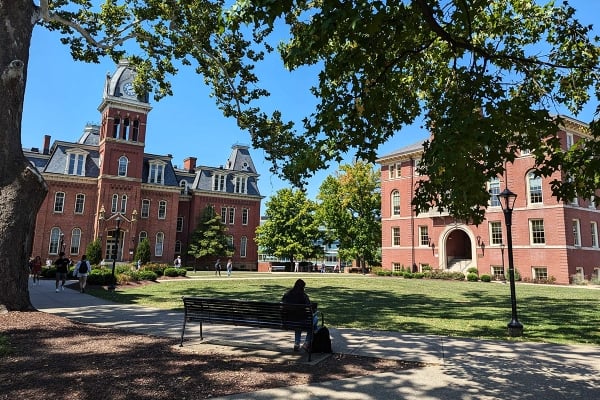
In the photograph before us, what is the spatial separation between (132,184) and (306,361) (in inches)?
1703

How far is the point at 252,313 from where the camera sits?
23.8 feet

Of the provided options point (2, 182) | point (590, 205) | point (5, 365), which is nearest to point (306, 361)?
point (5, 365)

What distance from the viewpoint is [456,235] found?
42.7 meters

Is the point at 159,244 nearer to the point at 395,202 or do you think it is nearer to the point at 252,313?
the point at 395,202

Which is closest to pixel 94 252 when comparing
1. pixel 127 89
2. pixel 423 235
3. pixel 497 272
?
pixel 127 89

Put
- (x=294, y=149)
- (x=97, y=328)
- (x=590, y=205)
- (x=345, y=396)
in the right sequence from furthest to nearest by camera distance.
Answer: (x=590, y=205) → (x=294, y=149) → (x=97, y=328) → (x=345, y=396)

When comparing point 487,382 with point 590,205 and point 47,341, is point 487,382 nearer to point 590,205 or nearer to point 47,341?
point 47,341

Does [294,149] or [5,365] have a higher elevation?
[294,149]

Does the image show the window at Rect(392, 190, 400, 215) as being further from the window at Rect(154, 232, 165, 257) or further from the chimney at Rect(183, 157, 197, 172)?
the chimney at Rect(183, 157, 197, 172)

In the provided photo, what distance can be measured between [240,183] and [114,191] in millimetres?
17262

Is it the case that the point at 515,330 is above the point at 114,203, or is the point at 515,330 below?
below

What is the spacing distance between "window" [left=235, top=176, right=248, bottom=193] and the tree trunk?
45.7m

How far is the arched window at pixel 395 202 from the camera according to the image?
45.6 m

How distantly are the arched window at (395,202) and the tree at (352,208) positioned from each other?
19.1ft
